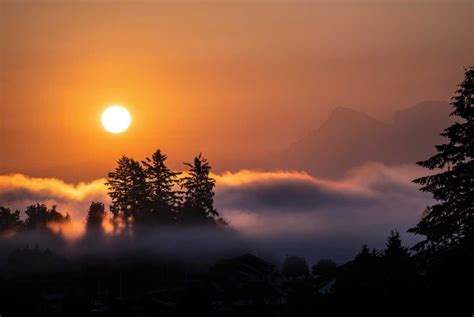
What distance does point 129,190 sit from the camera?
432 feet

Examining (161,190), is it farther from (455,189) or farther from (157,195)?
(455,189)

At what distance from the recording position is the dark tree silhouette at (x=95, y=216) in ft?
454

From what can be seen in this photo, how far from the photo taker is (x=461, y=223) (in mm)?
45062

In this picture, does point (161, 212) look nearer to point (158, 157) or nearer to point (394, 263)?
point (158, 157)

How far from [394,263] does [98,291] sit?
62.6m

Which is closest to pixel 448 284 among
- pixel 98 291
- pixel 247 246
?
pixel 98 291

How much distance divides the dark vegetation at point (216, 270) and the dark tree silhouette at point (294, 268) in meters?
0.33

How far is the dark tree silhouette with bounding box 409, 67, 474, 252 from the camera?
45.0 meters

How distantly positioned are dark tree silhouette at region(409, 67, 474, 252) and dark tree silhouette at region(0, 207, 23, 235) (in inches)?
4682

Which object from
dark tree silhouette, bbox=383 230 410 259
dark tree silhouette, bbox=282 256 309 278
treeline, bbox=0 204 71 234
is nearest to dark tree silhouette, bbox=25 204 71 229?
treeline, bbox=0 204 71 234

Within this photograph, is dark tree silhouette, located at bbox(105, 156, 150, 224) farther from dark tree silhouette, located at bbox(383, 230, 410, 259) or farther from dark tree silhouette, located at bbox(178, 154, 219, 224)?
dark tree silhouette, located at bbox(383, 230, 410, 259)

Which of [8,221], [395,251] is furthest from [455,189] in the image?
[8,221]

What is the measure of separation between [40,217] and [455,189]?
130247 mm

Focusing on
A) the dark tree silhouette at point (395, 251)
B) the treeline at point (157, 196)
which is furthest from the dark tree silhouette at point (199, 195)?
the dark tree silhouette at point (395, 251)
